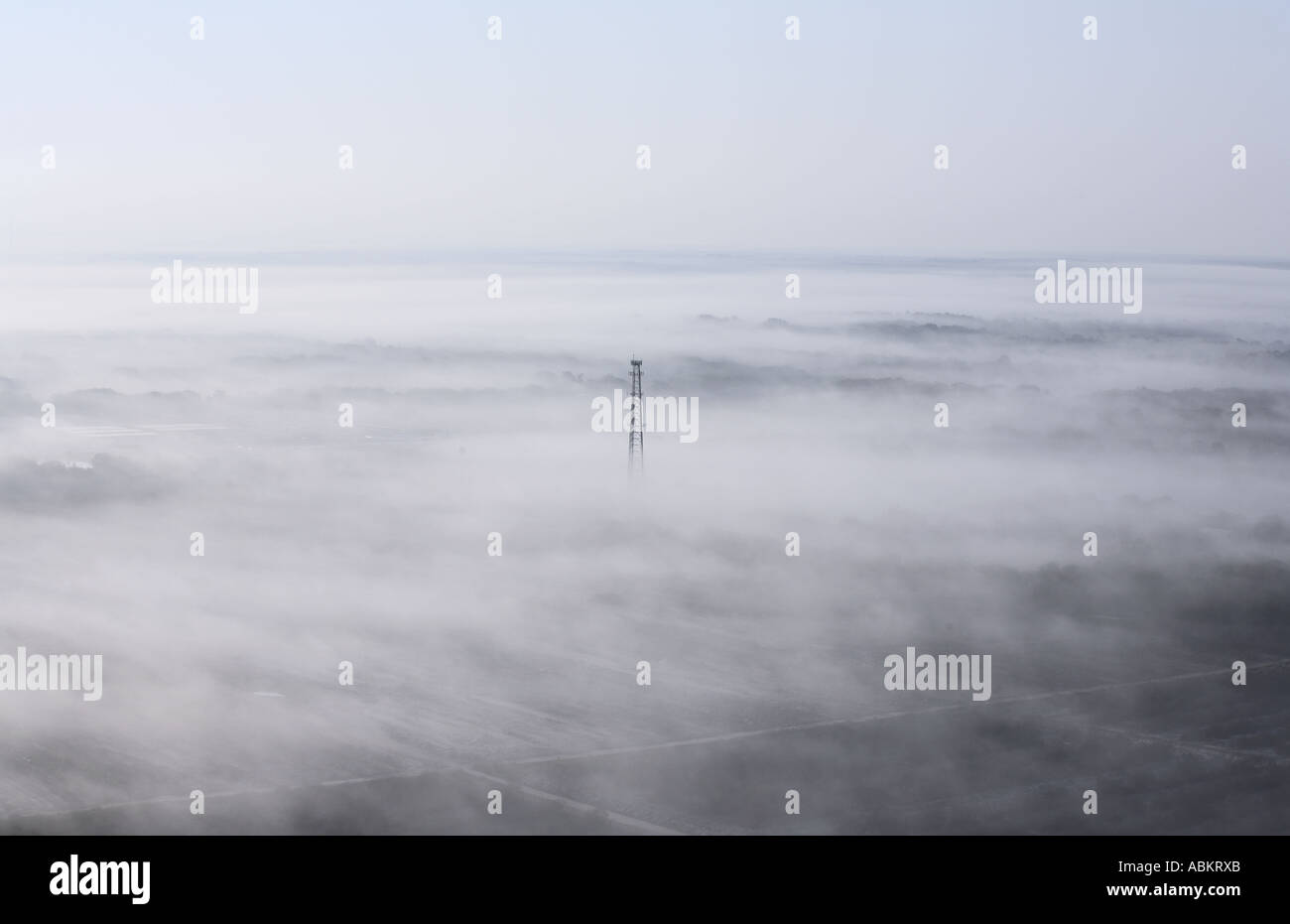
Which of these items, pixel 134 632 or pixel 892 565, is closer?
pixel 134 632

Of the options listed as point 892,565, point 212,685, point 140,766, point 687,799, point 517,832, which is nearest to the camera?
point 517,832

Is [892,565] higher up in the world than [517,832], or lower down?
higher up

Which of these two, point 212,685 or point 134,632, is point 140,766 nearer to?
point 212,685

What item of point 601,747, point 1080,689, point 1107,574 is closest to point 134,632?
point 601,747

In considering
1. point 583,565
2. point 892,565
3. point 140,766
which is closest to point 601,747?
point 140,766

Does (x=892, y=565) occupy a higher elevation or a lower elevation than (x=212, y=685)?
higher

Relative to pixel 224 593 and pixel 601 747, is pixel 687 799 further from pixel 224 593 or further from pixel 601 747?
pixel 224 593

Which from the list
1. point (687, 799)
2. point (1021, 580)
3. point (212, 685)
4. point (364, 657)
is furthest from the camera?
point (1021, 580)

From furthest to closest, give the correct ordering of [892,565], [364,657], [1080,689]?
[892,565] → [364,657] → [1080,689]

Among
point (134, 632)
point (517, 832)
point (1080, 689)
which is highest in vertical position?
point (134, 632)
